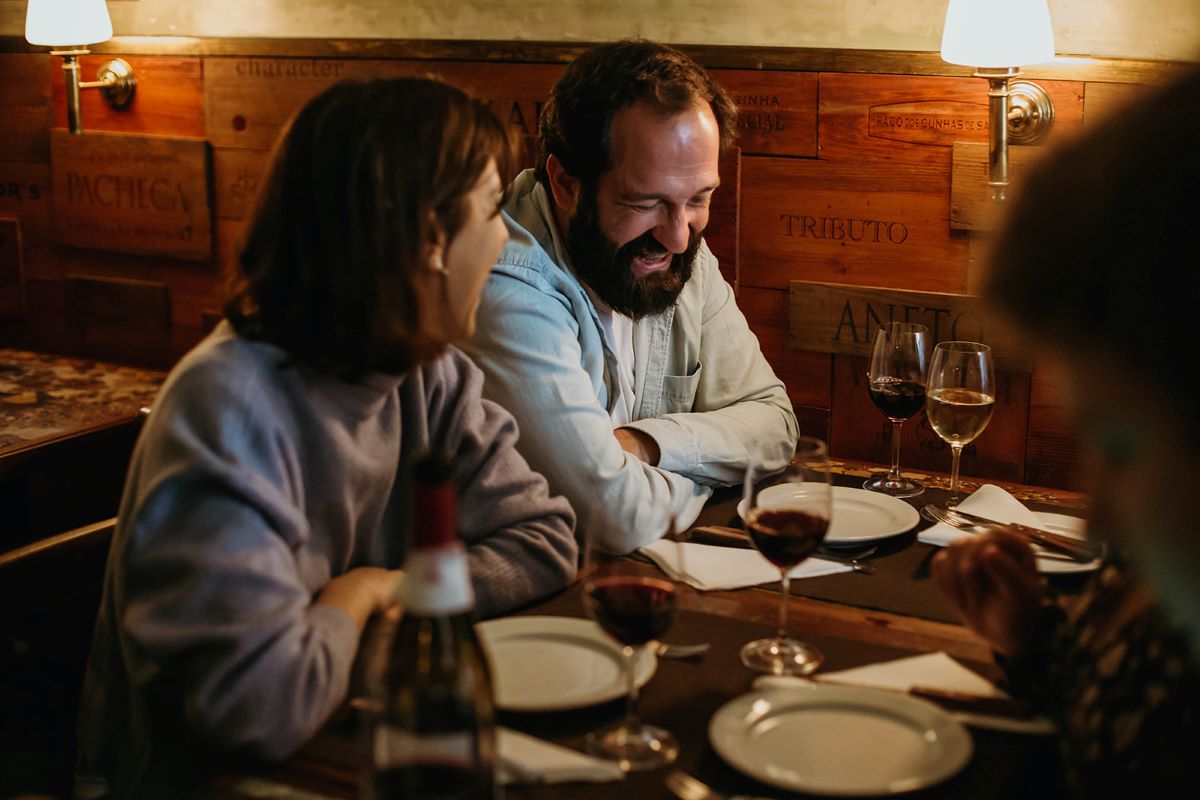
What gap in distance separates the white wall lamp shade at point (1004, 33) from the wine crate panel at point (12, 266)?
302 cm

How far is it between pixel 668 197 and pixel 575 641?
1064 mm

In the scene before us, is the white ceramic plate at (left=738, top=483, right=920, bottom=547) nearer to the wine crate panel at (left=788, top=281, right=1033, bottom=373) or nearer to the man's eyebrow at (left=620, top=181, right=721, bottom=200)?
the man's eyebrow at (left=620, top=181, right=721, bottom=200)

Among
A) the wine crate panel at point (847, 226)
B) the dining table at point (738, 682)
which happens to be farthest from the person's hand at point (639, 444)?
the wine crate panel at point (847, 226)

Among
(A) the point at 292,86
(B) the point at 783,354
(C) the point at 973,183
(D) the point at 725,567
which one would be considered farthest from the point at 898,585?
(A) the point at 292,86

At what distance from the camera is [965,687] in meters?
1.33

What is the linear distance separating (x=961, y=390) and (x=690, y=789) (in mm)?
1085

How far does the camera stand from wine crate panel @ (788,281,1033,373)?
109 inches

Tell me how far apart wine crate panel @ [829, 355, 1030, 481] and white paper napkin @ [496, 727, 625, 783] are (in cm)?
189

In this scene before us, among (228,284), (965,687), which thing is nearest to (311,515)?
(228,284)

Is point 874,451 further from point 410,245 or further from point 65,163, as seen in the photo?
point 65,163

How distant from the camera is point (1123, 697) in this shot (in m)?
1.08

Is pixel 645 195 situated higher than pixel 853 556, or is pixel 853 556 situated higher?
pixel 645 195

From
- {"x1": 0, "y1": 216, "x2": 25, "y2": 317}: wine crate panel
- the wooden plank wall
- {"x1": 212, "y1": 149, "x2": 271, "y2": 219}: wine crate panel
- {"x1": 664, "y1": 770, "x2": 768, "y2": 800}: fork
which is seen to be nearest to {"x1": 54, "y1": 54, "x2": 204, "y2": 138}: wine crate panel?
the wooden plank wall

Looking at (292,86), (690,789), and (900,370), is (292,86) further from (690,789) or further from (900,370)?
(690,789)
